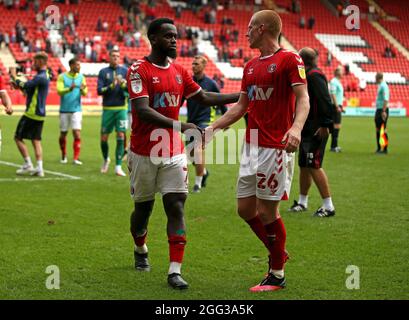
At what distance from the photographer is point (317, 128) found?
9.94m

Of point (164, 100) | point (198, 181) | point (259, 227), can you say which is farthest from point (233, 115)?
point (198, 181)

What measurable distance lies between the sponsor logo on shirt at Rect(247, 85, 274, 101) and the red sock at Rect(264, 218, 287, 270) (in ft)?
3.49

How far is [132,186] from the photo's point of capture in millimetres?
6551

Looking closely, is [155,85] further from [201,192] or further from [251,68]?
[201,192]

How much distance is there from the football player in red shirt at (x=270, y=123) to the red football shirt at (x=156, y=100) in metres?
0.36

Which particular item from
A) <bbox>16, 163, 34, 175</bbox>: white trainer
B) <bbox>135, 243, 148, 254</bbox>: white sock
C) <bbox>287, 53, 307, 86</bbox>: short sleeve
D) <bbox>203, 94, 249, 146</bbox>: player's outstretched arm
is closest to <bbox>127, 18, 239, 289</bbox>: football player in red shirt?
<bbox>203, 94, 249, 146</bbox>: player's outstretched arm

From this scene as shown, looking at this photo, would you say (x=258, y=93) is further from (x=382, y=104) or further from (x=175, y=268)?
(x=382, y=104)

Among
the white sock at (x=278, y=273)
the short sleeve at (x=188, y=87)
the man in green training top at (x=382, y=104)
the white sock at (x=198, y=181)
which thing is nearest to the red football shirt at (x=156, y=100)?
the short sleeve at (x=188, y=87)

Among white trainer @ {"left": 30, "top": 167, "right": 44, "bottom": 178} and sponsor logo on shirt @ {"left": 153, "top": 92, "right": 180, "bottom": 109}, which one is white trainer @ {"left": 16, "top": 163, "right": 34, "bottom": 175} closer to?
white trainer @ {"left": 30, "top": 167, "right": 44, "bottom": 178}

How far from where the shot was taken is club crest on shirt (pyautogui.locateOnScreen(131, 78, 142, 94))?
6191 mm

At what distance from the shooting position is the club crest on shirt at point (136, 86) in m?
6.19

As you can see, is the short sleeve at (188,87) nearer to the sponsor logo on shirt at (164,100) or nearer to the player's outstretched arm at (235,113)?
the sponsor logo on shirt at (164,100)

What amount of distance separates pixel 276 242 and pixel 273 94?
1.27 metres
